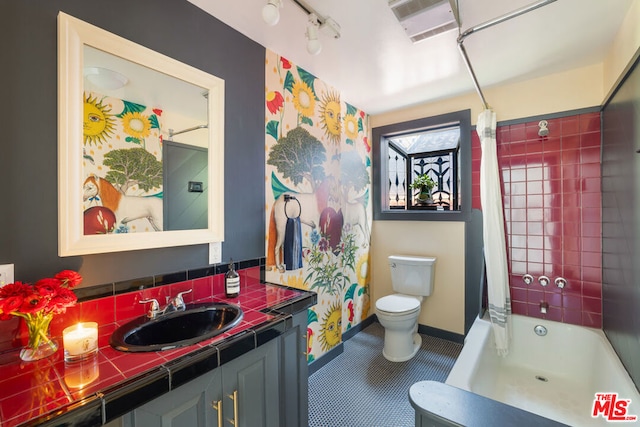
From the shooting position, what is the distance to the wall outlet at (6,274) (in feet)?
3.15

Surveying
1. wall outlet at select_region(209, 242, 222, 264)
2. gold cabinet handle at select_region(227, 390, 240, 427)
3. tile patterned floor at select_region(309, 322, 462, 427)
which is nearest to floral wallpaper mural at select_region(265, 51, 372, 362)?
tile patterned floor at select_region(309, 322, 462, 427)

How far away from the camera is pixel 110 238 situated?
120 centimetres

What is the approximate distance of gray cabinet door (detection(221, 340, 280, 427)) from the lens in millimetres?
1072

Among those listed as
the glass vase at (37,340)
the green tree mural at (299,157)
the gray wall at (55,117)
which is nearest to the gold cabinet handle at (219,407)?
the glass vase at (37,340)

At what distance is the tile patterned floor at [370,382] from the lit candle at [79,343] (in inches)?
56.0

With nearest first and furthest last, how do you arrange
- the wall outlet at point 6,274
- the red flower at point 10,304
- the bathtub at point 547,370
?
the red flower at point 10,304 → the wall outlet at point 6,274 → the bathtub at point 547,370

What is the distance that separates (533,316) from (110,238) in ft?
10.1

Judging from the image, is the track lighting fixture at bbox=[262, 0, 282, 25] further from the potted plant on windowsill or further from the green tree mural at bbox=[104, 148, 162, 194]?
the potted plant on windowsill

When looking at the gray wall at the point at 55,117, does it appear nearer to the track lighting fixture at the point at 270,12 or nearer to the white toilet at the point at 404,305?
the track lighting fixture at the point at 270,12

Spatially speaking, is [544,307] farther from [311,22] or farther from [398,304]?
[311,22]

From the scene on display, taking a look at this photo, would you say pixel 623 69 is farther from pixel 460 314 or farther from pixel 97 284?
pixel 97 284

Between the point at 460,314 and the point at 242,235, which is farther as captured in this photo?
the point at 460,314

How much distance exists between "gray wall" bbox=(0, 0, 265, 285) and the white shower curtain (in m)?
1.93

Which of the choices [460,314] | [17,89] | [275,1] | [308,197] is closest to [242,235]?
[308,197]
